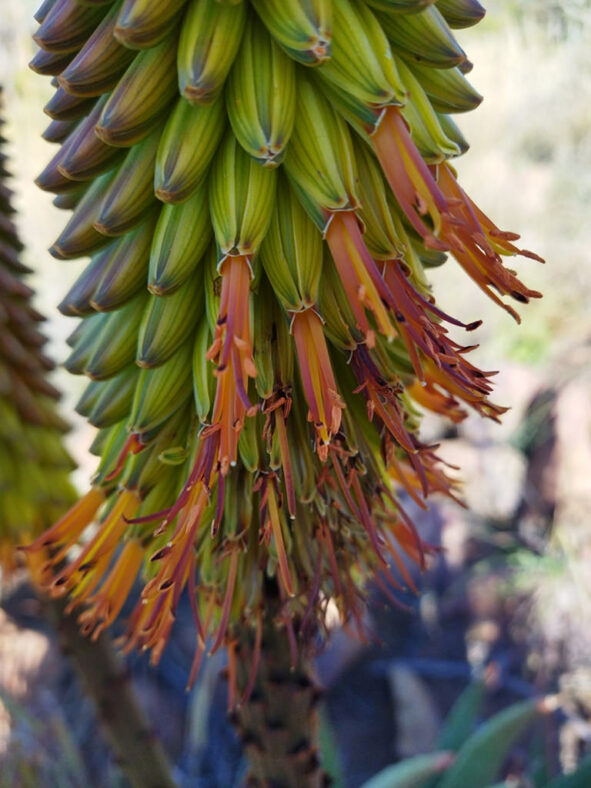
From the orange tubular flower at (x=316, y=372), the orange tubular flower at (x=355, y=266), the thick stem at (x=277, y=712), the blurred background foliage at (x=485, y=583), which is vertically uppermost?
the orange tubular flower at (x=355, y=266)

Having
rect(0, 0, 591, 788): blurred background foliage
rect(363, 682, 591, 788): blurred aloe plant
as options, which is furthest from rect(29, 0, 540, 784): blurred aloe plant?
rect(0, 0, 591, 788): blurred background foliage

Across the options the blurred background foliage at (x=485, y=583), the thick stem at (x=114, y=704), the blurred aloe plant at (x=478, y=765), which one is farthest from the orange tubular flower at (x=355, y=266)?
the blurred background foliage at (x=485, y=583)

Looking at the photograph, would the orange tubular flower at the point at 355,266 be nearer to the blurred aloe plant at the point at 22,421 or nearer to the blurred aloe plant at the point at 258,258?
the blurred aloe plant at the point at 258,258

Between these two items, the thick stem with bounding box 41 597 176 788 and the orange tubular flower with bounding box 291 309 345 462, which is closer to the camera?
the orange tubular flower with bounding box 291 309 345 462

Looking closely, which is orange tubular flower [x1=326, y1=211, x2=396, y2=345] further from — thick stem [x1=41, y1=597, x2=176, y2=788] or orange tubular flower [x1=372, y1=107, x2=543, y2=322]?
thick stem [x1=41, y1=597, x2=176, y2=788]

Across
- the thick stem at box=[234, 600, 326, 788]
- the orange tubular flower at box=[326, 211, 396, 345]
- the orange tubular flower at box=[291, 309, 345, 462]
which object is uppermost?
the orange tubular flower at box=[326, 211, 396, 345]

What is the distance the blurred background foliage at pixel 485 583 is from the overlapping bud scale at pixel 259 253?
1248mm

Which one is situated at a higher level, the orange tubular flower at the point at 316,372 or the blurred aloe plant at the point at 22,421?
the orange tubular flower at the point at 316,372

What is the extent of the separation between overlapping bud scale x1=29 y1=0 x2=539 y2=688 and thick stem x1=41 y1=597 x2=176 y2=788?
1.59 ft

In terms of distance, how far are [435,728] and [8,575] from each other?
2068 millimetres

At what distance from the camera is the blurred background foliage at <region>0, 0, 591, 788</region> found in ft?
9.09

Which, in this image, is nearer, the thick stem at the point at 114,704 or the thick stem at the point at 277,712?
the thick stem at the point at 277,712

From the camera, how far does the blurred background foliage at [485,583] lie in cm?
277

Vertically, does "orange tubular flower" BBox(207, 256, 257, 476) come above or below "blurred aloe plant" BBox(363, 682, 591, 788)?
above
